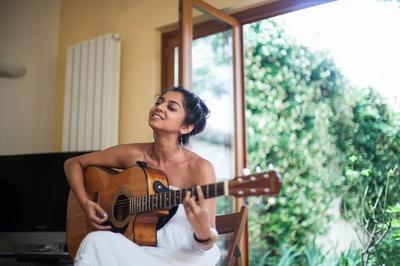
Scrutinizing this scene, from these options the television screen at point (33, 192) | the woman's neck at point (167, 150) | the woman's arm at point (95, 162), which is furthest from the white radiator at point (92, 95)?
the woman's neck at point (167, 150)

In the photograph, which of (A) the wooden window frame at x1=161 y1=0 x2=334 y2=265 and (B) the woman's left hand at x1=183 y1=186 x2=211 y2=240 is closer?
(B) the woman's left hand at x1=183 y1=186 x2=211 y2=240

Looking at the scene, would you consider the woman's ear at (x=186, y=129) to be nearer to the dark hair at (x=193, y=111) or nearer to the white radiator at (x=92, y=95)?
the dark hair at (x=193, y=111)

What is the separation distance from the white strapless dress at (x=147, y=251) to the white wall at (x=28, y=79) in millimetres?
2125

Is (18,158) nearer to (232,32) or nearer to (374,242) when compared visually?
(232,32)

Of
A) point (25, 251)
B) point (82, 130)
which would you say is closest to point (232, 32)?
point (82, 130)

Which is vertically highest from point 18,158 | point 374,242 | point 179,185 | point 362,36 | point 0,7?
point 0,7

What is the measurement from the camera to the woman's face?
162 cm

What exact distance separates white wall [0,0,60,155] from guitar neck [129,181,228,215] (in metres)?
2.10

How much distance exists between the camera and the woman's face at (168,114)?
1.62 metres

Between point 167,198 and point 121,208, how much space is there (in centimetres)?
26

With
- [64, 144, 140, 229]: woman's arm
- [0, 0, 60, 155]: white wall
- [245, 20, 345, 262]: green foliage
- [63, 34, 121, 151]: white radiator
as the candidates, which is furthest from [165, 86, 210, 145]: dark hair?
[0, 0, 60, 155]: white wall

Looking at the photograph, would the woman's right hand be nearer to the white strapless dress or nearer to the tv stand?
the white strapless dress

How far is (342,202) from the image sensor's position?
2697 mm

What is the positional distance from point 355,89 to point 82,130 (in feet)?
6.00
